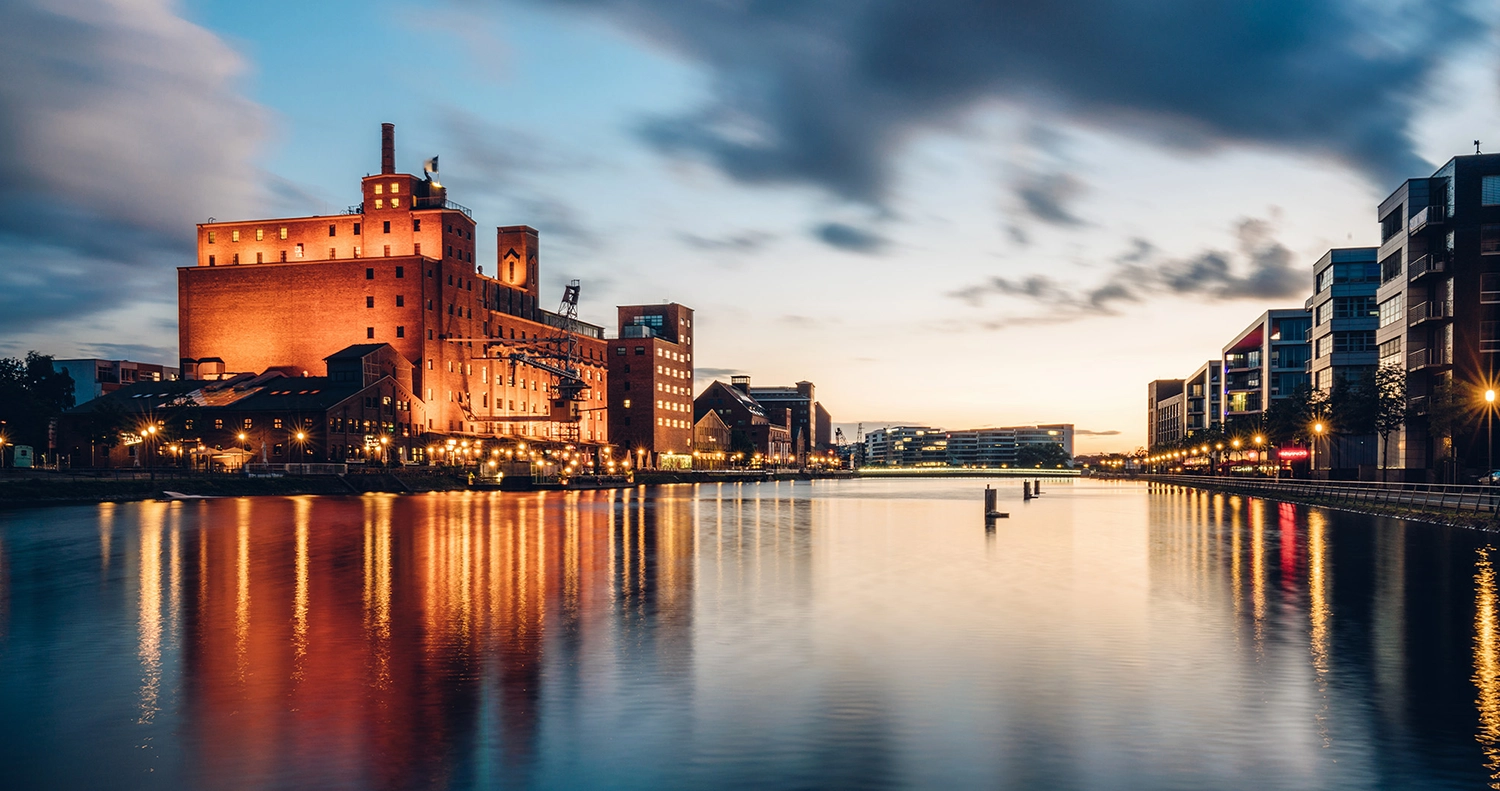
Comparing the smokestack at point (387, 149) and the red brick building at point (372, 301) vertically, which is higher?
the smokestack at point (387, 149)

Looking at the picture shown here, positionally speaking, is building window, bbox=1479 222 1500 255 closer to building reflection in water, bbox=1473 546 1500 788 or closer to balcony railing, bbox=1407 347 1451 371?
balcony railing, bbox=1407 347 1451 371

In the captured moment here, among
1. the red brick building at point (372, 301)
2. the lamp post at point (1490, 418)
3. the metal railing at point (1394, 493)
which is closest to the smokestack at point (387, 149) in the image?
the red brick building at point (372, 301)

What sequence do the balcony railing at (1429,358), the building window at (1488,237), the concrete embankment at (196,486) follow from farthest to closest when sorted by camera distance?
the balcony railing at (1429,358) → the building window at (1488,237) → the concrete embankment at (196,486)

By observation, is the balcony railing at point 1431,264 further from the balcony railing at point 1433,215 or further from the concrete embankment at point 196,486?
the concrete embankment at point 196,486

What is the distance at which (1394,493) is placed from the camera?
66.8 metres

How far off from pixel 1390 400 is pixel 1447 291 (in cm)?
1100

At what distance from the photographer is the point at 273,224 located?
166m

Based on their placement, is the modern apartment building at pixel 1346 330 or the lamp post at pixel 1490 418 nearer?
the lamp post at pixel 1490 418

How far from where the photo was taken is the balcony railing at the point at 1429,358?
3374 inches

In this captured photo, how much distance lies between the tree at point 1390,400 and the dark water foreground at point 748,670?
5050 cm

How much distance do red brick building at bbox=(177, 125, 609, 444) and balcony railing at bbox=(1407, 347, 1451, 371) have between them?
105197 mm

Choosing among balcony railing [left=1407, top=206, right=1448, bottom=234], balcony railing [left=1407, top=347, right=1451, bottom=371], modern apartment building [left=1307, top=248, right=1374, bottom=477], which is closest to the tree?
balcony railing [left=1407, top=347, right=1451, bottom=371]

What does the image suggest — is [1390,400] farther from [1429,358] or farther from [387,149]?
[387,149]

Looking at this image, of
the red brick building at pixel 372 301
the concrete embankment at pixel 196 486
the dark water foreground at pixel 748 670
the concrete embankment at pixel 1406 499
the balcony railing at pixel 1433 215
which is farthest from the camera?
the red brick building at pixel 372 301
